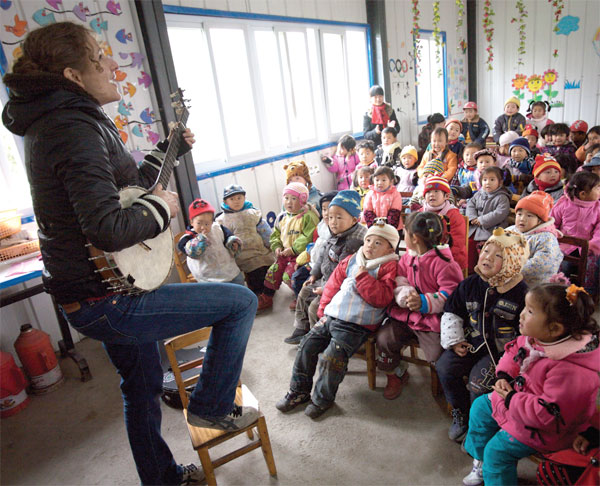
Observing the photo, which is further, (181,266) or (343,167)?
(343,167)

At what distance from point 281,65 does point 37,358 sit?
387cm

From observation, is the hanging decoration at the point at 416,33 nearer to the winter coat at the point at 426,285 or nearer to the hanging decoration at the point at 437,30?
the hanging decoration at the point at 437,30

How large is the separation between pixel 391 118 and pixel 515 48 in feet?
11.7

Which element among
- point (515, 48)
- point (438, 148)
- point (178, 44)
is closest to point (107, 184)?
point (178, 44)

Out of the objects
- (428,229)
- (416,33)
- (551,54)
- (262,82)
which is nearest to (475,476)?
(428,229)

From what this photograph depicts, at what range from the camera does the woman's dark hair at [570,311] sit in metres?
1.34

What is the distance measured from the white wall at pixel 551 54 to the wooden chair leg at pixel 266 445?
309 inches

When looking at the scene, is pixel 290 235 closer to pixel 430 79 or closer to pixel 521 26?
pixel 430 79

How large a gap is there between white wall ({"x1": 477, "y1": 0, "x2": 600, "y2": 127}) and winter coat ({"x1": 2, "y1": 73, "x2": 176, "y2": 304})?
8125 mm

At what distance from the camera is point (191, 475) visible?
180 centimetres

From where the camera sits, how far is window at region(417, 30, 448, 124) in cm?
714

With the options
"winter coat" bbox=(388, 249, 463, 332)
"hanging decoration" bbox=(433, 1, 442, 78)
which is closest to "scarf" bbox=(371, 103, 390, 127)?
"hanging decoration" bbox=(433, 1, 442, 78)

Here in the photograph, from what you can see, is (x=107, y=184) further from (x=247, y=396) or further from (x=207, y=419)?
(x=247, y=396)

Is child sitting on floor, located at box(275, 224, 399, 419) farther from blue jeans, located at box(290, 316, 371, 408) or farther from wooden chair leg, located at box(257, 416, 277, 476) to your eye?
wooden chair leg, located at box(257, 416, 277, 476)
